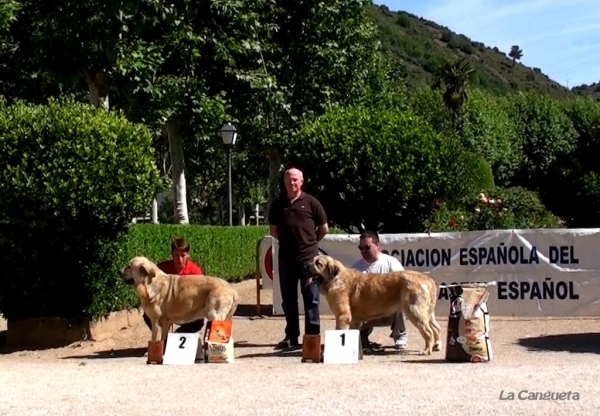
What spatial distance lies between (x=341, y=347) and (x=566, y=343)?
3322 mm

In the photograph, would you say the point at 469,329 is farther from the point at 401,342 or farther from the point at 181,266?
the point at 181,266

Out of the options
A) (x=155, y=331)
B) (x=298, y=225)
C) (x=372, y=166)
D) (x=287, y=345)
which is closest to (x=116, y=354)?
(x=155, y=331)

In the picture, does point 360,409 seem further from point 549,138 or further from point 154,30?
point 549,138

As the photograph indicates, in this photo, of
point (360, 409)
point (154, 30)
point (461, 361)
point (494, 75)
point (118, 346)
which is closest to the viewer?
point (360, 409)

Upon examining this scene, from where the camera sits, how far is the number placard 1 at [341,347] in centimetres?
976

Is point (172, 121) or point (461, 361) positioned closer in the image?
point (461, 361)

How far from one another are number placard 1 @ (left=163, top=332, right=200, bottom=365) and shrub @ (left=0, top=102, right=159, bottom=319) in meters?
2.18

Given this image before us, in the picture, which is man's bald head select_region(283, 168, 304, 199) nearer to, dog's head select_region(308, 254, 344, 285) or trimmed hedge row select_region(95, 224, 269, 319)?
dog's head select_region(308, 254, 344, 285)

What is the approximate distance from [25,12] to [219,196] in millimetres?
34289

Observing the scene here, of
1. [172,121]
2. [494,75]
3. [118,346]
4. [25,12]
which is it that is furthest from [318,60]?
[494,75]

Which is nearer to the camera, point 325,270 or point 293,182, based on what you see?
point 325,270

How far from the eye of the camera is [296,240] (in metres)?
10.9

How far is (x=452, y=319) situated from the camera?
31.7 ft

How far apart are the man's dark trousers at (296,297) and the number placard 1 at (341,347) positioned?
920mm
